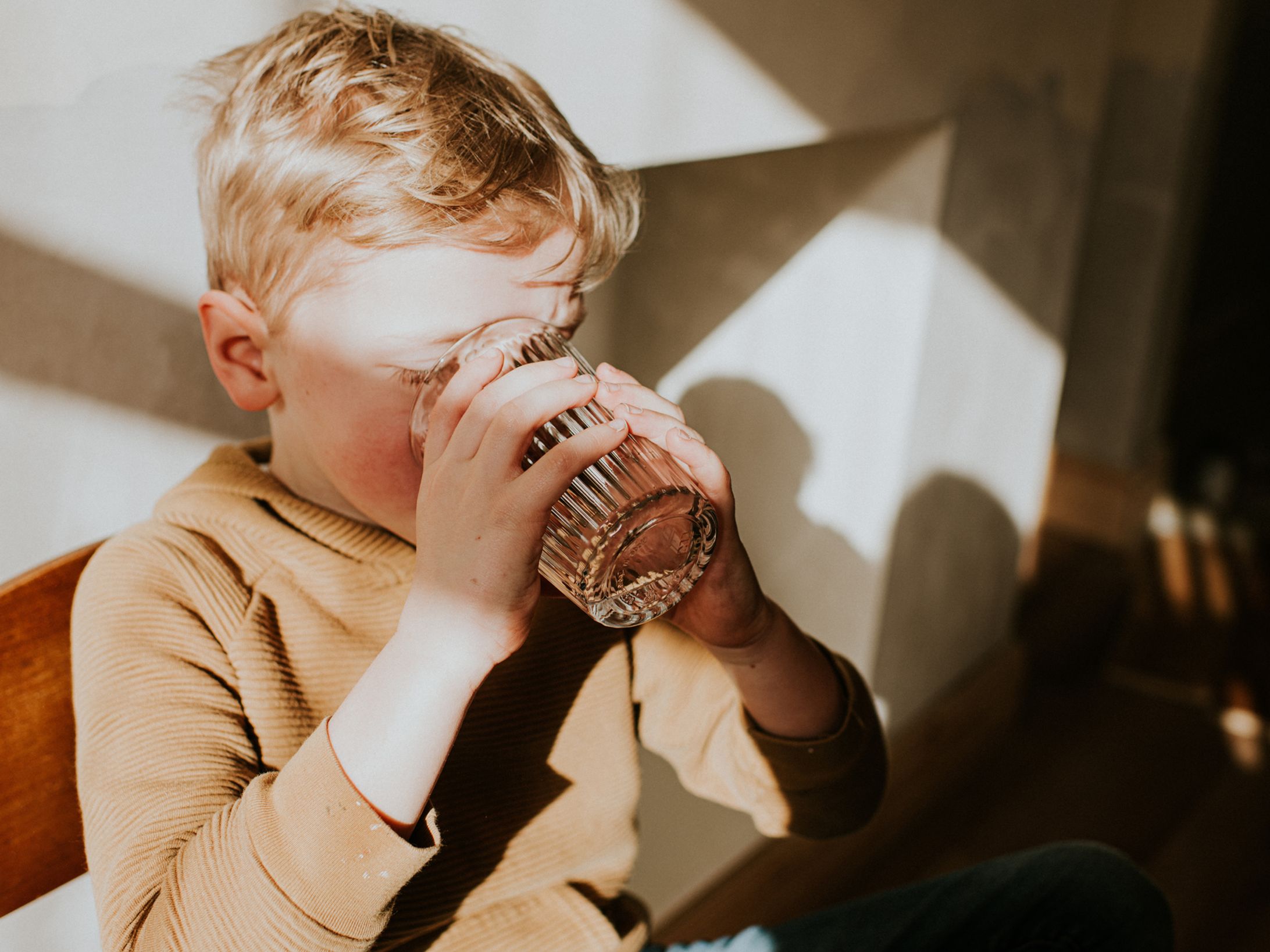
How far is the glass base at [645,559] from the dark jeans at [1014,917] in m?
0.45

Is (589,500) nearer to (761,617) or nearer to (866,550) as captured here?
(761,617)

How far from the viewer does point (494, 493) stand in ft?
1.92

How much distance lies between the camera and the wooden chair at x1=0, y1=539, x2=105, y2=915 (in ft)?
2.34

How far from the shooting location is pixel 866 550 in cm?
156

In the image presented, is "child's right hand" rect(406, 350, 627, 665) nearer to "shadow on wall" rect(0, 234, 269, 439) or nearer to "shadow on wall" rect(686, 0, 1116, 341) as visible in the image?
"shadow on wall" rect(0, 234, 269, 439)

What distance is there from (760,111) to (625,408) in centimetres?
53

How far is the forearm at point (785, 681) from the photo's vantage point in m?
0.83

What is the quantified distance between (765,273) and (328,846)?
1.05 metres

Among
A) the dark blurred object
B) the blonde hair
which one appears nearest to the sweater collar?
the blonde hair

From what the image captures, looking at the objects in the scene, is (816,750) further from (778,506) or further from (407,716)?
(778,506)

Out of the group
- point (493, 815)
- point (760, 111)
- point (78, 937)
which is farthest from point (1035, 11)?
point (78, 937)

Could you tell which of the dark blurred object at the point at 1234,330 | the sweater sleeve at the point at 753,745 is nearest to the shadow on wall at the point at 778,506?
the sweater sleeve at the point at 753,745

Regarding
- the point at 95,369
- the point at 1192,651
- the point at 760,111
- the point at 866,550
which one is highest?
the point at 760,111

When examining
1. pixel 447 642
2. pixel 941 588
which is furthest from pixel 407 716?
pixel 941 588
